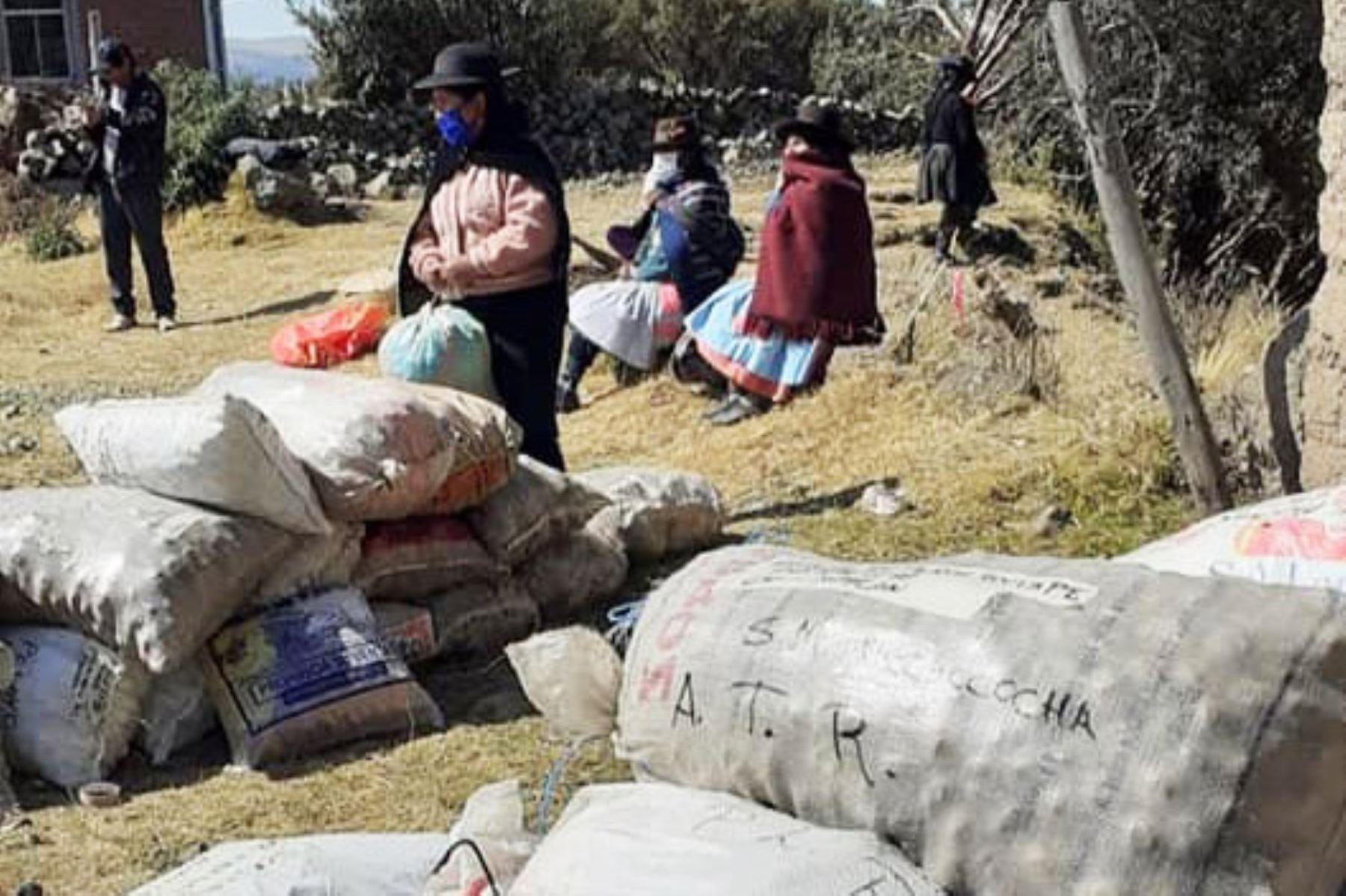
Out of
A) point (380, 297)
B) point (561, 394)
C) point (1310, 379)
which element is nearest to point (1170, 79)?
point (380, 297)

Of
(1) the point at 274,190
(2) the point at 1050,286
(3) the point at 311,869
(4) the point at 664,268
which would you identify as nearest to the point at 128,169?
(4) the point at 664,268

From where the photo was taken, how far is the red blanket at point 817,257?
7.48 metres

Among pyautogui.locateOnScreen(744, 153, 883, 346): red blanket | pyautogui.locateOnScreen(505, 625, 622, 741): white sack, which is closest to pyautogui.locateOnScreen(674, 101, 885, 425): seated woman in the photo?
pyautogui.locateOnScreen(744, 153, 883, 346): red blanket

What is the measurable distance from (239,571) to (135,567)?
0.21 metres

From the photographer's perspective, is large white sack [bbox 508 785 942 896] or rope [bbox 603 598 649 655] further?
rope [bbox 603 598 649 655]

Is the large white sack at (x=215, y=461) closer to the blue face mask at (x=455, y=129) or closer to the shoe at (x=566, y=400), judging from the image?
the blue face mask at (x=455, y=129)

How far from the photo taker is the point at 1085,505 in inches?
233

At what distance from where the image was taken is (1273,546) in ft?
10.8

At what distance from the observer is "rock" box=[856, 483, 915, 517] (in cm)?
615

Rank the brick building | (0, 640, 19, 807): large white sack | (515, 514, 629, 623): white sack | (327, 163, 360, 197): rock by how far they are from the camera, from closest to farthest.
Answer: (0, 640, 19, 807): large white sack, (515, 514, 629, 623): white sack, (327, 163, 360, 197): rock, the brick building

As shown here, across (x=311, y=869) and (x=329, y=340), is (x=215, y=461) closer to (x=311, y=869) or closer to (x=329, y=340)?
(x=311, y=869)

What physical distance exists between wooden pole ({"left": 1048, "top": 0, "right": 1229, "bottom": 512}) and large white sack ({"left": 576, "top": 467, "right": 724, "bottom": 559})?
133 cm

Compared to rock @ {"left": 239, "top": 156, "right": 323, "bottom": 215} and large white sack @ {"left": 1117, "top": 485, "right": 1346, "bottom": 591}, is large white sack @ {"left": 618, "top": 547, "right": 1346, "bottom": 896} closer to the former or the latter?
large white sack @ {"left": 1117, "top": 485, "right": 1346, "bottom": 591}

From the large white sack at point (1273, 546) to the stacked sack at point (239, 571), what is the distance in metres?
1.77
